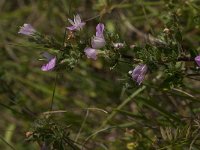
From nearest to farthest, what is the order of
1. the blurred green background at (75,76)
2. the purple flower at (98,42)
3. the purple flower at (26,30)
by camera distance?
1. the purple flower at (98,42)
2. the purple flower at (26,30)
3. the blurred green background at (75,76)

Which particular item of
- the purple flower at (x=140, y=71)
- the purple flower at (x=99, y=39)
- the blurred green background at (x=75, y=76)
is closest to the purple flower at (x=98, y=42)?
the purple flower at (x=99, y=39)

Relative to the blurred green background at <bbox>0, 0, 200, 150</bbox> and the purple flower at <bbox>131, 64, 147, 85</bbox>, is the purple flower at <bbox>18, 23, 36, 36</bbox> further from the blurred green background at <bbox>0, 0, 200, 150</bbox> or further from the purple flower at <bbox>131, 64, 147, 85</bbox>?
the blurred green background at <bbox>0, 0, 200, 150</bbox>

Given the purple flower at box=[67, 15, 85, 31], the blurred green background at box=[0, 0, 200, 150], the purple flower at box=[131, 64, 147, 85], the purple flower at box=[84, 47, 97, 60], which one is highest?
the purple flower at box=[67, 15, 85, 31]

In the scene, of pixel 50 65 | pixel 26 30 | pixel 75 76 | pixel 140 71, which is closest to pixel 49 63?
pixel 50 65

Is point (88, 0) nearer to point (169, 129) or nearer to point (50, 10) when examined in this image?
point (50, 10)

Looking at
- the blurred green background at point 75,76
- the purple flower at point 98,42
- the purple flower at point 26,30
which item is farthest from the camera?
the blurred green background at point 75,76

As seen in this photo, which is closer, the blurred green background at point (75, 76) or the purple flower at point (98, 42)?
the purple flower at point (98, 42)

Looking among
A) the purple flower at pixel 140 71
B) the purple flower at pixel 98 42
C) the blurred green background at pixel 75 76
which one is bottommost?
the blurred green background at pixel 75 76

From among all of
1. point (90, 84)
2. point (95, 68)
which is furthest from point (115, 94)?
point (95, 68)

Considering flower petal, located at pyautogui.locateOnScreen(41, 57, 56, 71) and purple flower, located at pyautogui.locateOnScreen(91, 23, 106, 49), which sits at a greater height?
purple flower, located at pyautogui.locateOnScreen(91, 23, 106, 49)

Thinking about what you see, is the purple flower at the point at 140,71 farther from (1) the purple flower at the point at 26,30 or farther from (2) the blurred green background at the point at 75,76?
(2) the blurred green background at the point at 75,76

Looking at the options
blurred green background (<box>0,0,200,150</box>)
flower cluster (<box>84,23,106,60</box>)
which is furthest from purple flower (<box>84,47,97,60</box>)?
blurred green background (<box>0,0,200,150</box>)
